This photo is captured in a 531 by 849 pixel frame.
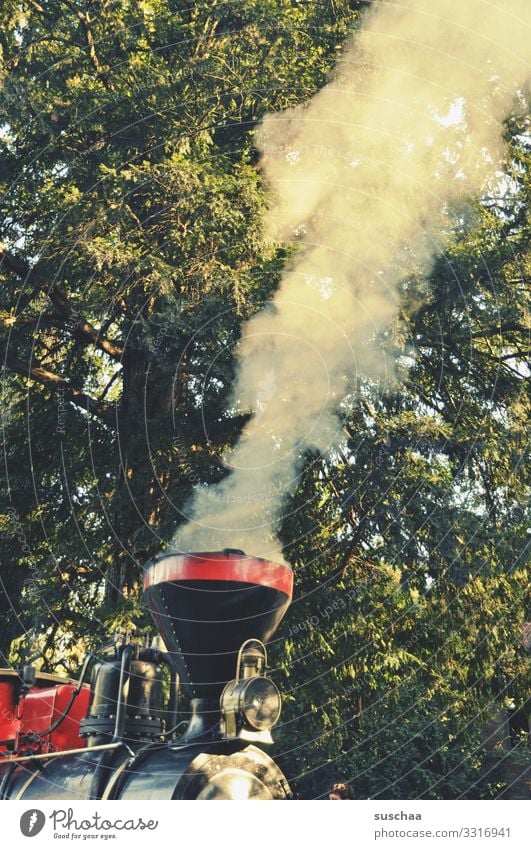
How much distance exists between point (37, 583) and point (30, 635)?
835 millimetres

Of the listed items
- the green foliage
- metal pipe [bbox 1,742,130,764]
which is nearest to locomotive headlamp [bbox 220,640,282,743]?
metal pipe [bbox 1,742,130,764]

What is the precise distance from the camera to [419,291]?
14.2 metres

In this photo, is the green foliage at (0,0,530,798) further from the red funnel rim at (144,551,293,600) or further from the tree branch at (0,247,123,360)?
the red funnel rim at (144,551,293,600)

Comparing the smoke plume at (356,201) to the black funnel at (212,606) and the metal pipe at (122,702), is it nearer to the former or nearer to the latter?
the metal pipe at (122,702)

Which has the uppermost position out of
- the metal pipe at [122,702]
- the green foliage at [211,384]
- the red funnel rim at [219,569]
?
the green foliage at [211,384]

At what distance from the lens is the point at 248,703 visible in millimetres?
6801

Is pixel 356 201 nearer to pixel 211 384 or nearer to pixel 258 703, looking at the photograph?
pixel 211 384

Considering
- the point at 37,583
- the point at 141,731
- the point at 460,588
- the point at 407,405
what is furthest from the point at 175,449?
the point at 141,731

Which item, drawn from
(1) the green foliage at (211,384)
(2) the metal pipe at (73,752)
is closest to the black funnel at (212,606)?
(2) the metal pipe at (73,752)

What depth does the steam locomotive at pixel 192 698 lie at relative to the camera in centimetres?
682

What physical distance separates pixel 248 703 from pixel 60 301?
9150 mm

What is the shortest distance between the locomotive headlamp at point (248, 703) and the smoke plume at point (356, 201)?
587cm

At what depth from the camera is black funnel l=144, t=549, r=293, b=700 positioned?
7020mm

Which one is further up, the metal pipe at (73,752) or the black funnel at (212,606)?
the black funnel at (212,606)
